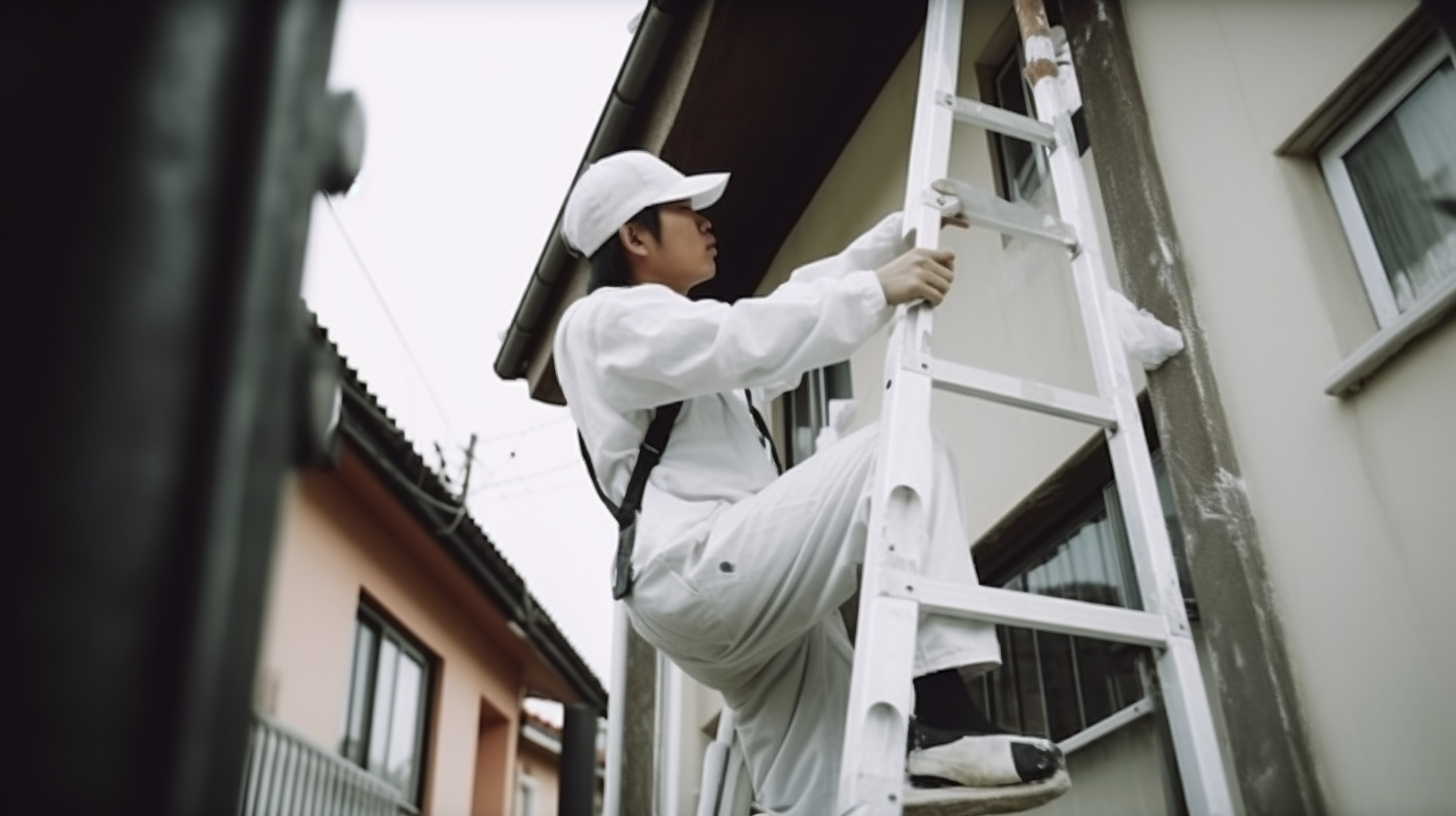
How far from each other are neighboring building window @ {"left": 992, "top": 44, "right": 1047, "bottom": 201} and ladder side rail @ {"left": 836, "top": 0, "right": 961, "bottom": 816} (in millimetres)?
1325

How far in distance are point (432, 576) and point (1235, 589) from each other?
8.72 metres

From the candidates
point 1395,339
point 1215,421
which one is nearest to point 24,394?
point 1395,339

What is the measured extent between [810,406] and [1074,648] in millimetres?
2669

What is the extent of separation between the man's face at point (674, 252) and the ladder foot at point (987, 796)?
1.49m

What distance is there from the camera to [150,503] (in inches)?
14.8

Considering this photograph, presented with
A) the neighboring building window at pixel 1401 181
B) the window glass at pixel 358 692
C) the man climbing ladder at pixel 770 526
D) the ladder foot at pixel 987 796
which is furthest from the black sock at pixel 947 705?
the window glass at pixel 358 692

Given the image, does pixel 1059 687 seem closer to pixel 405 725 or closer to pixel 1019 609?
pixel 1019 609

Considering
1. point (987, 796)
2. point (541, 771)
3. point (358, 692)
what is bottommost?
point (987, 796)

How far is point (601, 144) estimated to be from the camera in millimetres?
5020

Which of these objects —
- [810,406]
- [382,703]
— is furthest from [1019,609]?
[382,703]

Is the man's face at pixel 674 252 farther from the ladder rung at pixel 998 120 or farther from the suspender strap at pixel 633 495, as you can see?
the ladder rung at pixel 998 120

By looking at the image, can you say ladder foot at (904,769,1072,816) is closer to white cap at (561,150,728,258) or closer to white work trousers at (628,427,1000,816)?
white work trousers at (628,427,1000,816)

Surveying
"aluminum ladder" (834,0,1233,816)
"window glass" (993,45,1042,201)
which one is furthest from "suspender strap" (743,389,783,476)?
"window glass" (993,45,1042,201)

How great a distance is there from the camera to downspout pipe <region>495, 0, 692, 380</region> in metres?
4.50
